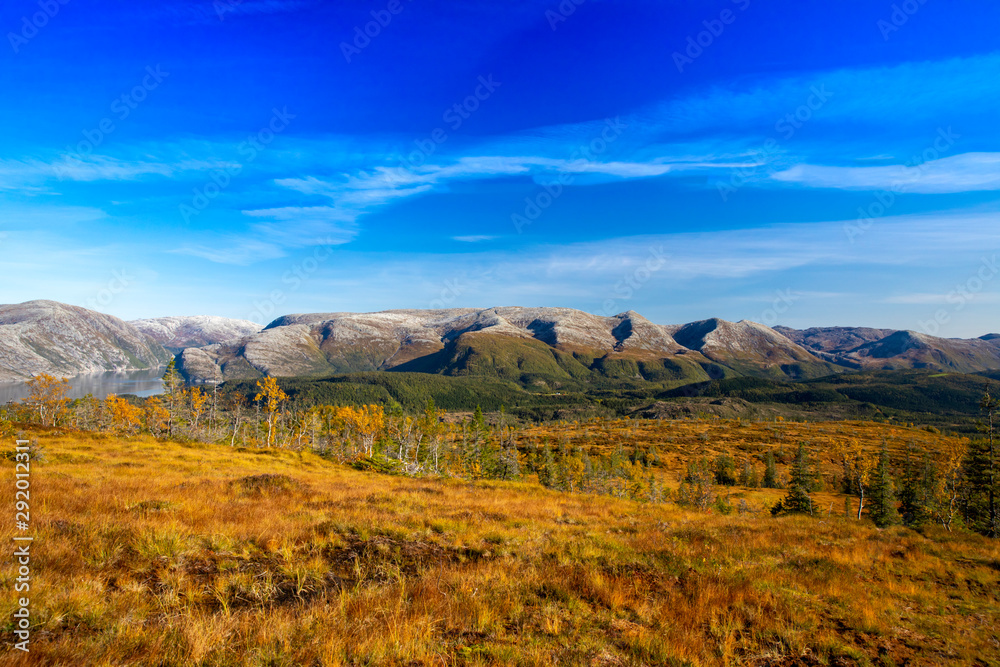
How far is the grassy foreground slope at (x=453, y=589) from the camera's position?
18.0 feet

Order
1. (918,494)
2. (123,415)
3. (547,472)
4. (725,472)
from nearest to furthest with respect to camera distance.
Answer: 1. (918,494)
2. (123,415)
3. (547,472)
4. (725,472)

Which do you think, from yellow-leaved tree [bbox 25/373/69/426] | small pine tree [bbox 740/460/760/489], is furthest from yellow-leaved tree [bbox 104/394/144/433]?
small pine tree [bbox 740/460/760/489]

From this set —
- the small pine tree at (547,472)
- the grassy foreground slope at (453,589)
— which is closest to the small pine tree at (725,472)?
the small pine tree at (547,472)

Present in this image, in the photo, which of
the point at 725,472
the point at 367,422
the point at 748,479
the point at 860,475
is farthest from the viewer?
the point at 725,472

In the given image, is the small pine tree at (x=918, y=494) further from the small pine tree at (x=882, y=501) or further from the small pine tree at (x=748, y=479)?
the small pine tree at (x=748, y=479)

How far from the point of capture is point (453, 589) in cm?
787

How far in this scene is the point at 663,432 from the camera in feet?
561

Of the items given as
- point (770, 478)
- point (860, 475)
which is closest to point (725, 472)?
point (770, 478)

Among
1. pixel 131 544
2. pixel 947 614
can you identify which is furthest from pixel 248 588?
pixel 947 614

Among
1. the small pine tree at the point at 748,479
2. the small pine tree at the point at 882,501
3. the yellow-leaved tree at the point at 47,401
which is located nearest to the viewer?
the small pine tree at the point at 882,501

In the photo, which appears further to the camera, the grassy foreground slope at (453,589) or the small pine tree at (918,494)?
the small pine tree at (918,494)

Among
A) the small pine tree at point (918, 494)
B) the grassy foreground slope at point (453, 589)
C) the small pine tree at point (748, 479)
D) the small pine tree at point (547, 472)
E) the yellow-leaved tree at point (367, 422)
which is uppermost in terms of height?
the grassy foreground slope at point (453, 589)

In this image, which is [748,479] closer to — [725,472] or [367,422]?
[725,472]

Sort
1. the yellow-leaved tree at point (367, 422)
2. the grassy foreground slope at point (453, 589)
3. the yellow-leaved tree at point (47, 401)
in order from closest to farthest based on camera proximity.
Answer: the grassy foreground slope at point (453, 589) → the yellow-leaved tree at point (47, 401) → the yellow-leaved tree at point (367, 422)
